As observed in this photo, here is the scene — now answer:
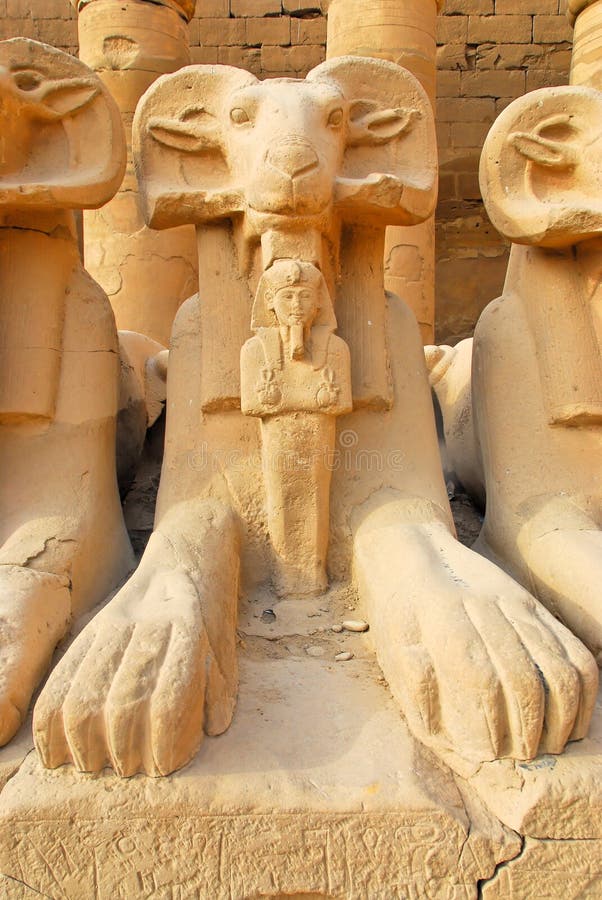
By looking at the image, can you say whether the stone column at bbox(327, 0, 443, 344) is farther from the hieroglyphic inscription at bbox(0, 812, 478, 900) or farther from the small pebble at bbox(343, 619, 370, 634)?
the hieroglyphic inscription at bbox(0, 812, 478, 900)

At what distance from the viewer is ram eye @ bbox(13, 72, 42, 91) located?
2.34 m

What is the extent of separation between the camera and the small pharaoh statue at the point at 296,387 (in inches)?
82.6

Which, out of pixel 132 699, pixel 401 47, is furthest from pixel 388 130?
pixel 401 47

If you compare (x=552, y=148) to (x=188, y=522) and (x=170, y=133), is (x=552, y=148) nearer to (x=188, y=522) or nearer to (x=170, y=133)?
(x=170, y=133)

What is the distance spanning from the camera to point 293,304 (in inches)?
82.0

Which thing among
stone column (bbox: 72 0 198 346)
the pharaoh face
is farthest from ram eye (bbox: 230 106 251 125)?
stone column (bbox: 72 0 198 346)

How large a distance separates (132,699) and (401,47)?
468 centimetres

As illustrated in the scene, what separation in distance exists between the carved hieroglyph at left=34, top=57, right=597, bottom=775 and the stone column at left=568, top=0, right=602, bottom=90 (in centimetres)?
338

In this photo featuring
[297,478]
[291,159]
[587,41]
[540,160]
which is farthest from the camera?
[587,41]

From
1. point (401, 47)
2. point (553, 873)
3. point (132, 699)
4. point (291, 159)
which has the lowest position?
point (553, 873)

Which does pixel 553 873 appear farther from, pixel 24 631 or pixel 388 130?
pixel 388 130

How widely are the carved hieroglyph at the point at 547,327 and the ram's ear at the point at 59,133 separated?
113 centimetres

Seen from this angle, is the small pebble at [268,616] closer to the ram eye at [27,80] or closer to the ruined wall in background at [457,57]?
the ram eye at [27,80]

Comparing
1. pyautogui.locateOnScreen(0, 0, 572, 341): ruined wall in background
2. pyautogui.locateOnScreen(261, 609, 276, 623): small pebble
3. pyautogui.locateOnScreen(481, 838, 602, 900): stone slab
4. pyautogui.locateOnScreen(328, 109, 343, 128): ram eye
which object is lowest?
pyautogui.locateOnScreen(481, 838, 602, 900): stone slab
